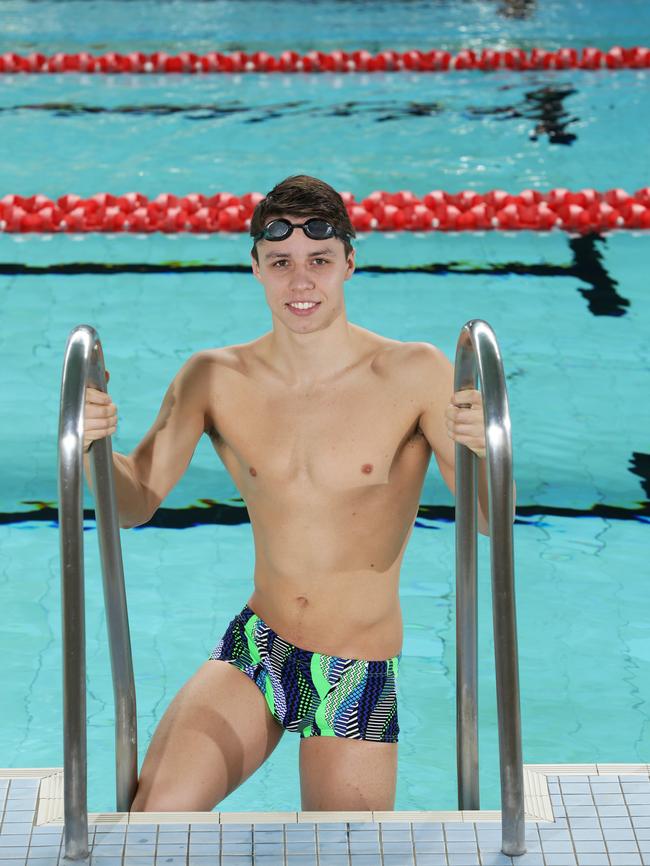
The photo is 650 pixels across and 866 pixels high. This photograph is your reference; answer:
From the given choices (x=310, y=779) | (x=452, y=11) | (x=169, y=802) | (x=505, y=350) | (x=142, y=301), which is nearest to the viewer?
(x=169, y=802)

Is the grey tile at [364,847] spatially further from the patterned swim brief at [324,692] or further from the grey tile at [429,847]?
the patterned swim brief at [324,692]

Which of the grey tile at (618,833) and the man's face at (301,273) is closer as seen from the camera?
the grey tile at (618,833)

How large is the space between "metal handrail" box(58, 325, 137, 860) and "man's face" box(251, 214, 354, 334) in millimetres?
469

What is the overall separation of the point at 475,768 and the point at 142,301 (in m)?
4.73

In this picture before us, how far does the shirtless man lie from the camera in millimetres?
2807

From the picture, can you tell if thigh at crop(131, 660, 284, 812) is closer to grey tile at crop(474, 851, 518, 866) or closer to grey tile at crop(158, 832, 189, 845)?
grey tile at crop(158, 832, 189, 845)

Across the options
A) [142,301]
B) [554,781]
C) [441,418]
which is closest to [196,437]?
[441,418]

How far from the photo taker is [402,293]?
699 cm

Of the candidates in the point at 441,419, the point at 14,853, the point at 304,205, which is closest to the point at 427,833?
the point at 14,853

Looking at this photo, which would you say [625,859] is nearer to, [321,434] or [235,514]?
[321,434]

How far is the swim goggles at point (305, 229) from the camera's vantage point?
2.73 metres

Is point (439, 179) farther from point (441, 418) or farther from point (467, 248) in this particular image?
point (441, 418)

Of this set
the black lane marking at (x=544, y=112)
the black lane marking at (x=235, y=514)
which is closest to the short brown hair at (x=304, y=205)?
the black lane marking at (x=235, y=514)

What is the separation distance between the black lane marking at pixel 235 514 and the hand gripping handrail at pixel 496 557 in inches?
94.7
